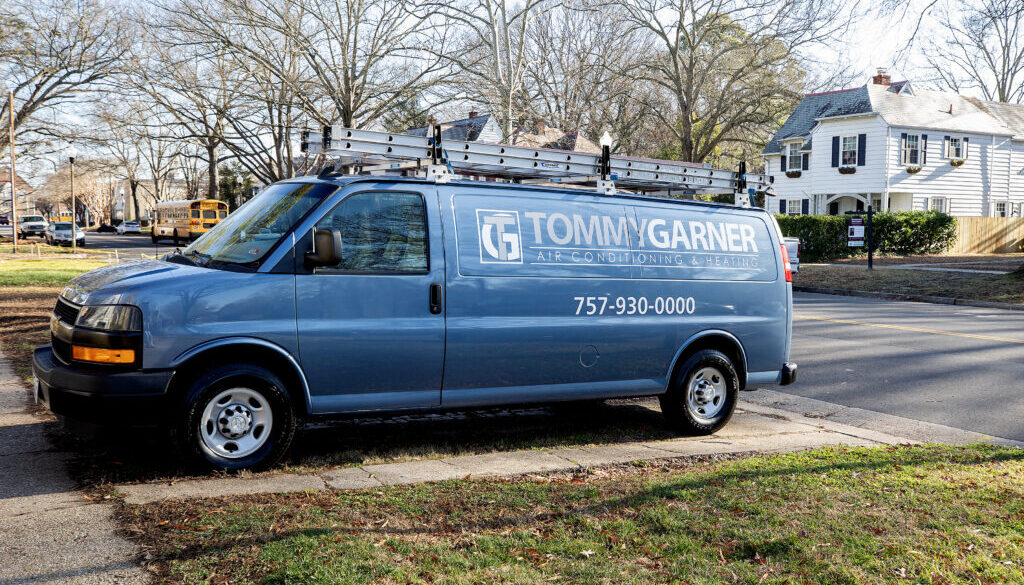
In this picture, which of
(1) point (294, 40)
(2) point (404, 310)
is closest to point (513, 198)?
(2) point (404, 310)

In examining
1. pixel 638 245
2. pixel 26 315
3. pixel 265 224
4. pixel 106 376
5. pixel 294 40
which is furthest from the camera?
pixel 294 40

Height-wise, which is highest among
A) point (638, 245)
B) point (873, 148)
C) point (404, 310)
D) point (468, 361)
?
point (873, 148)

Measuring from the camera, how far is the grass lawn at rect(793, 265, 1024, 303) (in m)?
20.8

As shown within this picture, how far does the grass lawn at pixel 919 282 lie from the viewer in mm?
20844

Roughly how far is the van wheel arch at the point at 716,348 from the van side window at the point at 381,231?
247 centimetres

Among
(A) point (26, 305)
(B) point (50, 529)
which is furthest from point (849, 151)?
(B) point (50, 529)

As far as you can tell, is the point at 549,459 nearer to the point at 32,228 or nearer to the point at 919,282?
the point at 919,282

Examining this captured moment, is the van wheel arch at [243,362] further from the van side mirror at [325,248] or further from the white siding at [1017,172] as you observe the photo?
the white siding at [1017,172]

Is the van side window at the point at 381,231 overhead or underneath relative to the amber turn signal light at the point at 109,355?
overhead

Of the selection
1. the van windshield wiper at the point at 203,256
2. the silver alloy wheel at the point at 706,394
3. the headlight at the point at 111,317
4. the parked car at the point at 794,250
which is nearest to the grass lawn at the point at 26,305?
the van windshield wiper at the point at 203,256

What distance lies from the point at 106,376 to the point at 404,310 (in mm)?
1898

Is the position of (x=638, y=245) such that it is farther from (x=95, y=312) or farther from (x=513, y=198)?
(x=95, y=312)

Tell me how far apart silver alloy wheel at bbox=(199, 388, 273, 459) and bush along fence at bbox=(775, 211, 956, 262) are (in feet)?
101

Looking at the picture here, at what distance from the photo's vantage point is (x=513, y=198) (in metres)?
6.42
